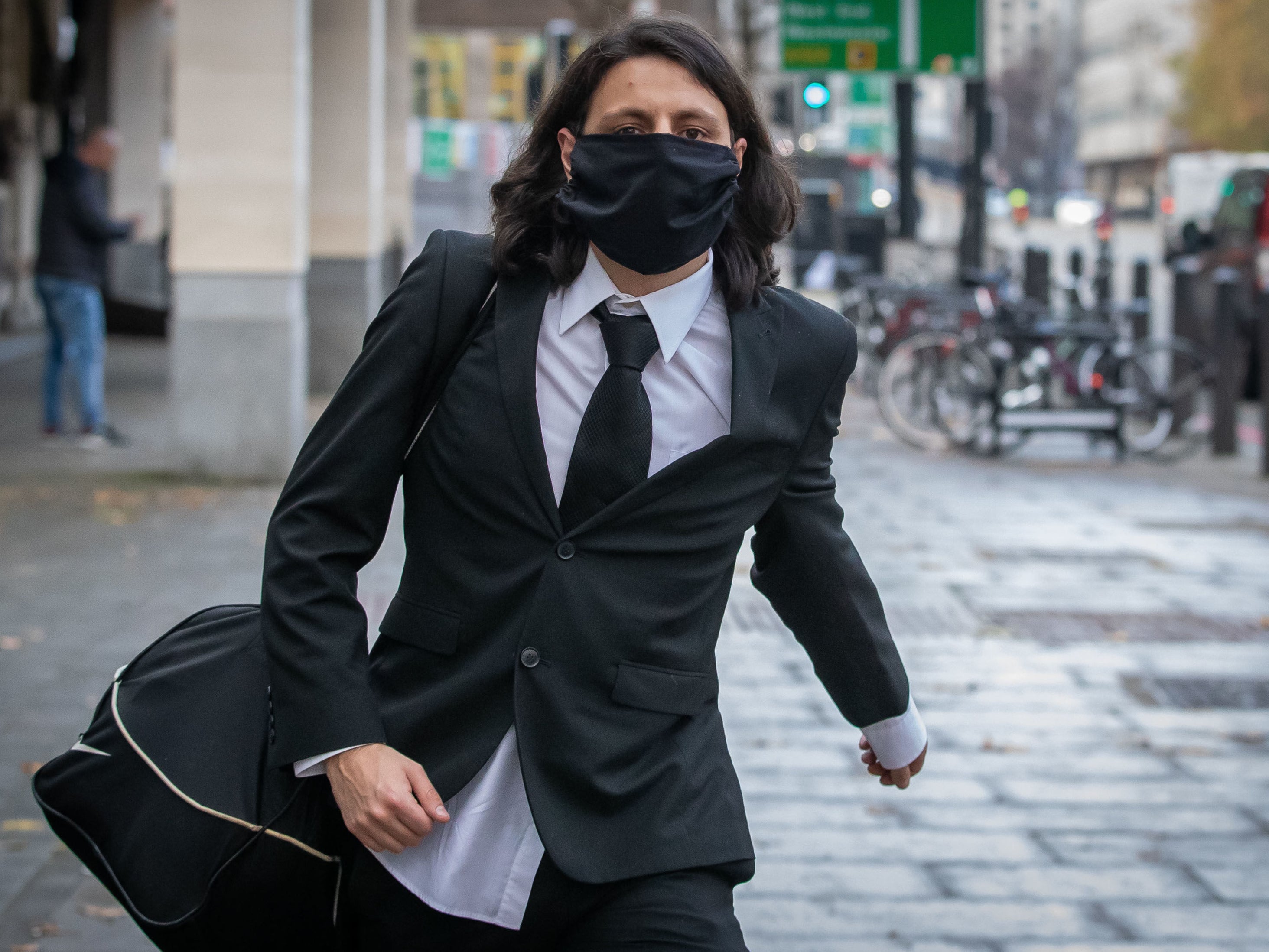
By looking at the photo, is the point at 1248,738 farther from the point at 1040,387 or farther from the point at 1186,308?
the point at 1186,308

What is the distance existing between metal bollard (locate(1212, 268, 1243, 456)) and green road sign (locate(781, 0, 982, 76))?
776 cm

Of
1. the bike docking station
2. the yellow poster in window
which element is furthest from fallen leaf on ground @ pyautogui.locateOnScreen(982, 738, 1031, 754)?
the yellow poster in window

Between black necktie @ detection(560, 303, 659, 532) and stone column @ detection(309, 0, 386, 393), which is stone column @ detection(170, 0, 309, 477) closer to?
stone column @ detection(309, 0, 386, 393)

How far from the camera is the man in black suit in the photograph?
7.20 ft

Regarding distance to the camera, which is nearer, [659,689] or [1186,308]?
[659,689]

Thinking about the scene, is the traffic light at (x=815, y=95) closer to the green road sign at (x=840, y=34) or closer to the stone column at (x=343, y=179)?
the green road sign at (x=840, y=34)

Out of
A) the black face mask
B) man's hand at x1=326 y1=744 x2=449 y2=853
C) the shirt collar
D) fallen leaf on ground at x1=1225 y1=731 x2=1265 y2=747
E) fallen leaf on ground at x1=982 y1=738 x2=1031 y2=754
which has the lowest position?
fallen leaf on ground at x1=1225 y1=731 x2=1265 y2=747

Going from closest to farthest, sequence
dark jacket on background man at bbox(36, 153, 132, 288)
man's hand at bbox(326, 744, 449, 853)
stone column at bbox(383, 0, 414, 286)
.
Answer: man's hand at bbox(326, 744, 449, 853) < dark jacket on background man at bbox(36, 153, 132, 288) < stone column at bbox(383, 0, 414, 286)

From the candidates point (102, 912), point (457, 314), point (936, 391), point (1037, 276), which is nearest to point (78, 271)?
point (936, 391)

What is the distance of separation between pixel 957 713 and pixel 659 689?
3905mm

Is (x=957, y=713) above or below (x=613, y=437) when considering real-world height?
below

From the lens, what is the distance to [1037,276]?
58.7ft

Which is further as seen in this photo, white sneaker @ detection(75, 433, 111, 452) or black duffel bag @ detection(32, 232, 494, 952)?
white sneaker @ detection(75, 433, 111, 452)

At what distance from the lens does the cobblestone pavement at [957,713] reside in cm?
418
